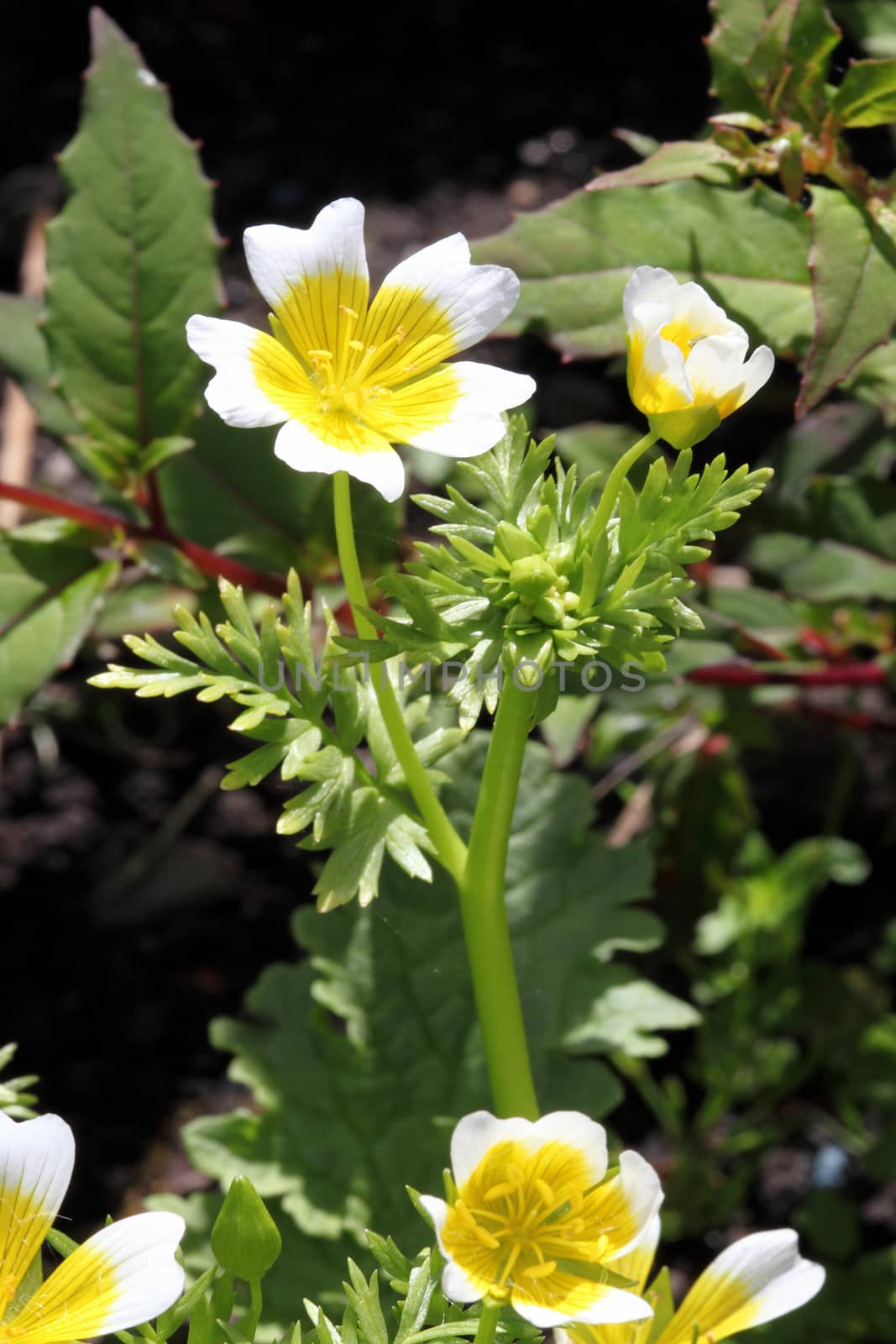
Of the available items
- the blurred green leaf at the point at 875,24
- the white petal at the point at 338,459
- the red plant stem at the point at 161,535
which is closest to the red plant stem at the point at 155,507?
the red plant stem at the point at 161,535

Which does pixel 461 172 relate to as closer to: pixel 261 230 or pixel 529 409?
pixel 529 409

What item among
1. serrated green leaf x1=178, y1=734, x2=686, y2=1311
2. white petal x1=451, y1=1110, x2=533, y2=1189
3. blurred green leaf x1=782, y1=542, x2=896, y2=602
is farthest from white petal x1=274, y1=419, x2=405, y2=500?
blurred green leaf x1=782, y1=542, x2=896, y2=602

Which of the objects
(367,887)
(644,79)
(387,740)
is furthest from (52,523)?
(644,79)

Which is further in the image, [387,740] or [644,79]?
[644,79]

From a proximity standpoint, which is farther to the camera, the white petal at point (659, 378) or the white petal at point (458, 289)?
the white petal at point (458, 289)

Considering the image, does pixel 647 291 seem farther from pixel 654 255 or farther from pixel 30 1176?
pixel 30 1176

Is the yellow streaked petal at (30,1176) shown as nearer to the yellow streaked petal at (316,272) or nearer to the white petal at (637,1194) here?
the white petal at (637,1194)

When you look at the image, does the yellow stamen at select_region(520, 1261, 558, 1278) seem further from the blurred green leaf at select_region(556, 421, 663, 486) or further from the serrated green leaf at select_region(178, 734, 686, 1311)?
the blurred green leaf at select_region(556, 421, 663, 486)
